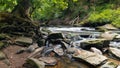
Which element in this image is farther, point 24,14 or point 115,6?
point 115,6

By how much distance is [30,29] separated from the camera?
15.7 metres

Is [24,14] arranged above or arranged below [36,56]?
above

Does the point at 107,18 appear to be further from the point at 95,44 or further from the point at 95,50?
the point at 95,50

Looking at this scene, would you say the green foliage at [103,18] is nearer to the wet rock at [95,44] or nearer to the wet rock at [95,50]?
the wet rock at [95,44]

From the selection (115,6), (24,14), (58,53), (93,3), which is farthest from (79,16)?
(58,53)

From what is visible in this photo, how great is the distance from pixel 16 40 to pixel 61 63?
3.79 metres

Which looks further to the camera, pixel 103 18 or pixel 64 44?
pixel 103 18

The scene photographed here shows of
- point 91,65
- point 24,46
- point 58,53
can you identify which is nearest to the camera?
point 91,65

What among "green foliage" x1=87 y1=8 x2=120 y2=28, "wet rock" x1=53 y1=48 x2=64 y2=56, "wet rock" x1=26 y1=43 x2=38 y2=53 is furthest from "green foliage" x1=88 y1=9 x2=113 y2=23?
"wet rock" x1=26 y1=43 x2=38 y2=53

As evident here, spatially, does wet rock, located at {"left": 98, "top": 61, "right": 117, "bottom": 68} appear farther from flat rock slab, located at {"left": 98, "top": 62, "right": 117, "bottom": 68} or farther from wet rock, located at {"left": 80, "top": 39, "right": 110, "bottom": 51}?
wet rock, located at {"left": 80, "top": 39, "right": 110, "bottom": 51}

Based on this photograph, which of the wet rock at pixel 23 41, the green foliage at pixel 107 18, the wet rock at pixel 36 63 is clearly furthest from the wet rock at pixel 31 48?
the green foliage at pixel 107 18

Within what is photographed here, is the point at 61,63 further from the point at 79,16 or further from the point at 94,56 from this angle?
the point at 79,16

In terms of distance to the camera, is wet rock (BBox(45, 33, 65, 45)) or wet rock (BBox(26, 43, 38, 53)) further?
wet rock (BBox(45, 33, 65, 45))

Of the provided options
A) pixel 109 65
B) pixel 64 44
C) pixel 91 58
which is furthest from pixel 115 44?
pixel 109 65
